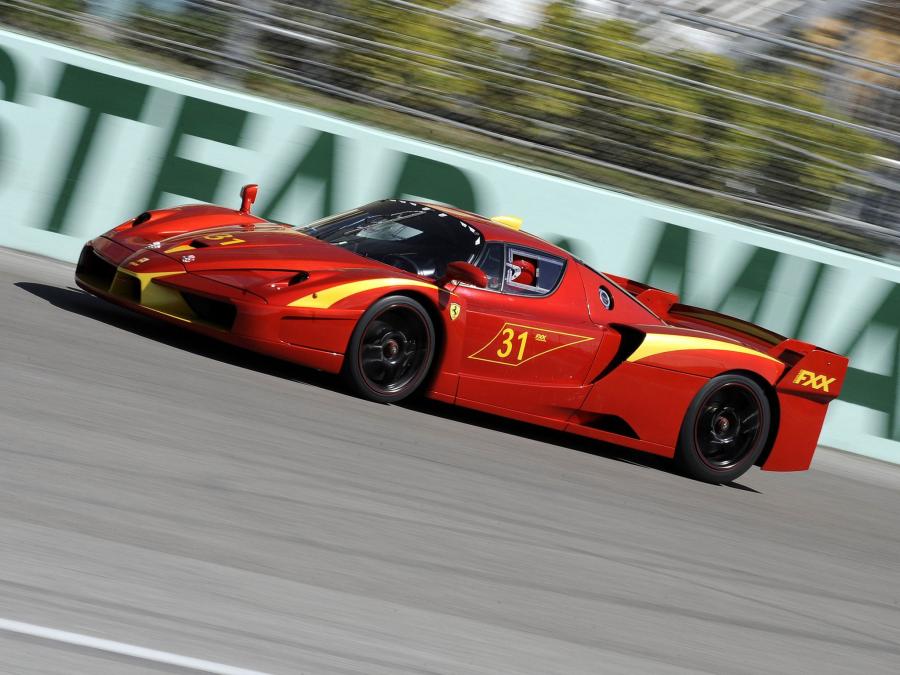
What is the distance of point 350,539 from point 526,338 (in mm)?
2736

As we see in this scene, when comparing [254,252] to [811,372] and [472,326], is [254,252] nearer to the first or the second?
[472,326]

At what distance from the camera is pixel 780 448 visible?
7566 millimetres

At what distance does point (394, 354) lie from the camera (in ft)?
22.1

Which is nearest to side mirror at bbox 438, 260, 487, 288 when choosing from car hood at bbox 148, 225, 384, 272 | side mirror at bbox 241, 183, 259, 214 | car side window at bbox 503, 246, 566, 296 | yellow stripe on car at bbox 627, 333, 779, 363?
car hood at bbox 148, 225, 384, 272

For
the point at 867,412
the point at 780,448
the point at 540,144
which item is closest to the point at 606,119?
the point at 540,144

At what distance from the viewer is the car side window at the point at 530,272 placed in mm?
7155

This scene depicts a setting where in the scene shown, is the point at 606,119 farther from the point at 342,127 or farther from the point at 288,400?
the point at 288,400

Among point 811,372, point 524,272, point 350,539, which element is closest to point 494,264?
point 524,272

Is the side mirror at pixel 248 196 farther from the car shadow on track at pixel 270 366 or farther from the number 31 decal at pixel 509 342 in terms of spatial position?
the number 31 decal at pixel 509 342

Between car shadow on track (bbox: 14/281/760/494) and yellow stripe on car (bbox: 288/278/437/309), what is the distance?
64 cm

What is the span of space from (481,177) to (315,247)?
10.3 feet

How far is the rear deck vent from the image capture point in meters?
6.33

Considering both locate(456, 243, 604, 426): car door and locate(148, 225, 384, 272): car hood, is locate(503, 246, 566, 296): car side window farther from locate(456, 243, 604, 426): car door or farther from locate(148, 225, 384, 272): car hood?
locate(148, 225, 384, 272): car hood

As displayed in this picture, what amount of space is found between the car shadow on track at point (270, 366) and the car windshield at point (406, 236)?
0.80m
